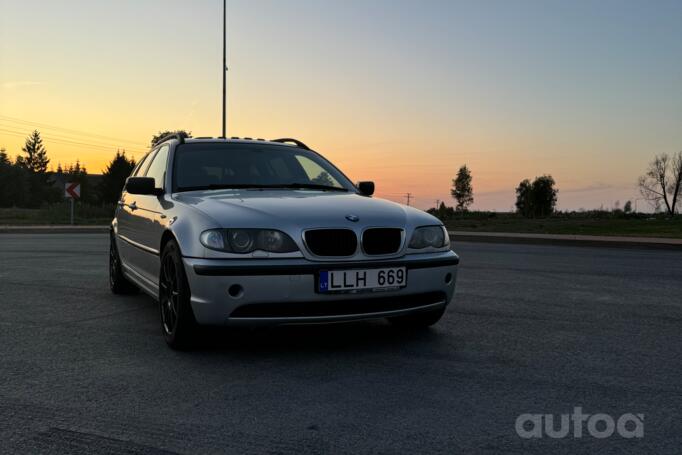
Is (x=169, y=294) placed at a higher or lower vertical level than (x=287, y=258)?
lower

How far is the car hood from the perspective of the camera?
432 cm

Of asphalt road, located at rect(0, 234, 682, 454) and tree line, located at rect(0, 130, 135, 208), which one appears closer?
asphalt road, located at rect(0, 234, 682, 454)

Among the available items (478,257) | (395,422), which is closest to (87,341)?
(395,422)

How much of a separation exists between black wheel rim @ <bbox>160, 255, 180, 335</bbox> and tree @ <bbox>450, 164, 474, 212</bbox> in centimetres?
13150

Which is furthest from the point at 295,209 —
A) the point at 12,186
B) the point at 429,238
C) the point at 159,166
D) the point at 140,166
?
the point at 12,186

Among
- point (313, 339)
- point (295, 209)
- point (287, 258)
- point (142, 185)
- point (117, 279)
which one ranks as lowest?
point (313, 339)

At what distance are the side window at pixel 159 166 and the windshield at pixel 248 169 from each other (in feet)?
0.89

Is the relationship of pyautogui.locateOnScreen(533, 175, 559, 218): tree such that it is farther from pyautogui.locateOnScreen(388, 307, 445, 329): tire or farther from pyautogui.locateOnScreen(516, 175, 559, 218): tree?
pyautogui.locateOnScreen(388, 307, 445, 329): tire

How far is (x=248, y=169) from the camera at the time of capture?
5.75 metres

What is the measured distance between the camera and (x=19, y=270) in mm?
9742

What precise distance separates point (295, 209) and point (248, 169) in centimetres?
138

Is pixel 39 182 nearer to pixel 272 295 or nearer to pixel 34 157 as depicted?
pixel 34 157

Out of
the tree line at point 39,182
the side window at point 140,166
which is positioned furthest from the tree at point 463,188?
the side window at point 140,166

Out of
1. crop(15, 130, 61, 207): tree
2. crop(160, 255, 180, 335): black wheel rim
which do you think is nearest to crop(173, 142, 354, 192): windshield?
crop(160, 255, 180, 335): black wheel rim
